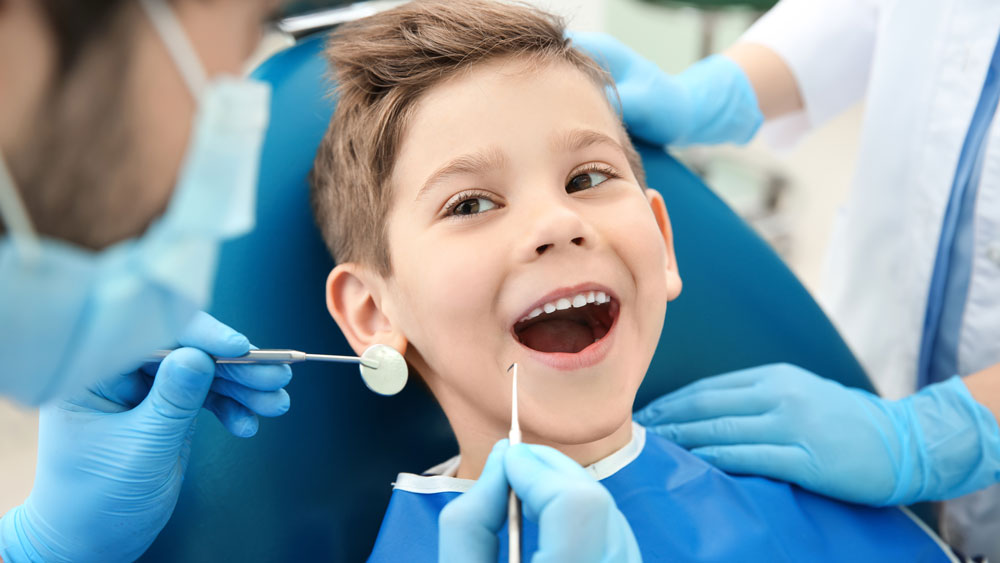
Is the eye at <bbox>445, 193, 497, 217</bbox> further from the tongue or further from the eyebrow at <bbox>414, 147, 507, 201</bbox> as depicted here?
the tongue

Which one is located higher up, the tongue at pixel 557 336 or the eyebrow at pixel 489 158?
the eyebrow at pixel 489 158

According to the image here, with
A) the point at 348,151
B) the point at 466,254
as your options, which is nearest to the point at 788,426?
Answer: the point at 466,254

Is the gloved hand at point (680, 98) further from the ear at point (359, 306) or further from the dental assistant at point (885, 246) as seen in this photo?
the ear at point (359, 306)

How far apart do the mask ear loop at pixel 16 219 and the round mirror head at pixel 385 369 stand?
0.55 meters

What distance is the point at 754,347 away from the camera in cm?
143

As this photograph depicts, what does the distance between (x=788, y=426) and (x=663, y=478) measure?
0.71 feet

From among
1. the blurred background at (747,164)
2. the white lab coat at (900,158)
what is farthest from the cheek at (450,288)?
the blurred background at (747,164)

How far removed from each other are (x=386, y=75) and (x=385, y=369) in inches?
15.0

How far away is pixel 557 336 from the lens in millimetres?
1186

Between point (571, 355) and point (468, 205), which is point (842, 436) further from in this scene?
point (468, 205)

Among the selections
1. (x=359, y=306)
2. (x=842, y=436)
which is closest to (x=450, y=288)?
(x=359, y=306)

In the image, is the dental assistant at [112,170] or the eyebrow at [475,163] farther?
the eyebrow at [475,163]

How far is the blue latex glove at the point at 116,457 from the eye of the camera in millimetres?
946

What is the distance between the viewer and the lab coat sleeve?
1591mm
